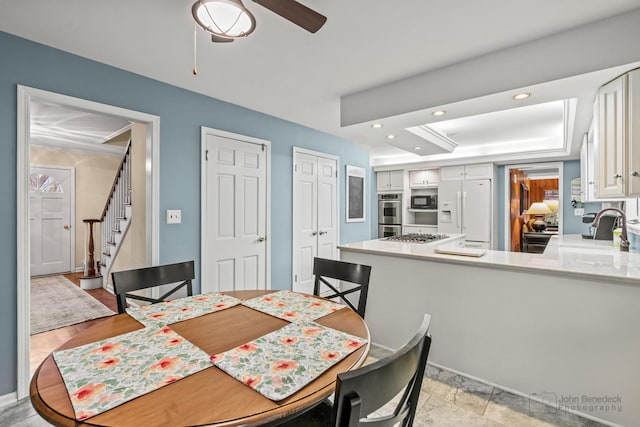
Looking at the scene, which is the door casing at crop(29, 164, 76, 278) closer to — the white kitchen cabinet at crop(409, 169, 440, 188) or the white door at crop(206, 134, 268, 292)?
the white door at crop(206, 134, 268, 292)

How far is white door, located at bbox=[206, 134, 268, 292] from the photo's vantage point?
3.07 metres

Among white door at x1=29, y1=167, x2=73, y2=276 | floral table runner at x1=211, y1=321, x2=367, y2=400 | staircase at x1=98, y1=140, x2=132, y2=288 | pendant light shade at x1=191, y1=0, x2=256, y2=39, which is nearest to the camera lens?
floral table runner at x1=211, y1=321, x2=367, y2=400

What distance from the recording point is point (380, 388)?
0.70 metres

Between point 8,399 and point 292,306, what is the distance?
77.9 inches

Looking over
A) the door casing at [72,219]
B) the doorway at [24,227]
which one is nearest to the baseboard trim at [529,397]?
the doorway at [24,227]

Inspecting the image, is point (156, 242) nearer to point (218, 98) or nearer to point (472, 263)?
point (218, 98)

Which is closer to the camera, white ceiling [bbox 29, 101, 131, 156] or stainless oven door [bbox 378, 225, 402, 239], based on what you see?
white ceiling [bbox 29, 101, 131, 156]

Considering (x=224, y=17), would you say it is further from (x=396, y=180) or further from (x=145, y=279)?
(x=396, y=180)

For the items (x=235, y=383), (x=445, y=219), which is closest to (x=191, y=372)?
(x=235, y=383)

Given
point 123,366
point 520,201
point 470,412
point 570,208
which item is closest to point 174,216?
point 123,366

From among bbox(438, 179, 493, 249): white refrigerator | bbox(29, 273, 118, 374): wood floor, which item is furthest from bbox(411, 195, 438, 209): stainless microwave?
bbox(29, 273, 118, 374): wood floor

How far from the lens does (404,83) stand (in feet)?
8.62

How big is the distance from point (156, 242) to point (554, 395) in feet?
10.0

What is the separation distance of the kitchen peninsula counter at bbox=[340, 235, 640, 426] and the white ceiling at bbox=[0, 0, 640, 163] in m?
1.20
